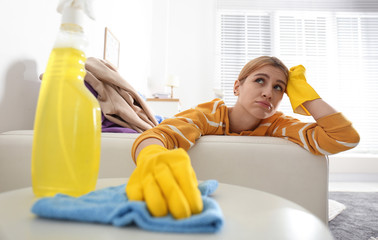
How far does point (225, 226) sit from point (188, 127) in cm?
54

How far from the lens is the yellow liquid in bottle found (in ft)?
1.25

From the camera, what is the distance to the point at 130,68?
2973 millimetres

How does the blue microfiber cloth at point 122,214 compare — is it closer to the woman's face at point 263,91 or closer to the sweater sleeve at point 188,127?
the sweater sleeve at point 188,127

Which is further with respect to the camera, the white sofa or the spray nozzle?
the white sofa

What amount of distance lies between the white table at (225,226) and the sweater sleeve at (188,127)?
1.24 feet

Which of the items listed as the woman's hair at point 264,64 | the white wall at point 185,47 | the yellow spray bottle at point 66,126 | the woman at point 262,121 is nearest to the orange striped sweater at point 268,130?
the woman at point 262,121

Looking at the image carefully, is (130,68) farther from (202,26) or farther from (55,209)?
(55,209)

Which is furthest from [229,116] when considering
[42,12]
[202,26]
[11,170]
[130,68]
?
[202,26]

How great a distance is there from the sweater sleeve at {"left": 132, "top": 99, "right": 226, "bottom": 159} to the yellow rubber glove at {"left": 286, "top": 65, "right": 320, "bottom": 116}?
0.27 meters

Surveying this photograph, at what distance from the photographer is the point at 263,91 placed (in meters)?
1.00

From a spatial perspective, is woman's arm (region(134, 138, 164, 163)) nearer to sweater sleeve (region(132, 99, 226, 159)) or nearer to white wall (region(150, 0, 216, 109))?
sweater sleeve (region(132, 99, 226, 159))

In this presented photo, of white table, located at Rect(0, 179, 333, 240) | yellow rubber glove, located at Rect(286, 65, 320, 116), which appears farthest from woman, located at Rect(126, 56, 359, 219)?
white table, located at Rect(0, 179, 333, 240)

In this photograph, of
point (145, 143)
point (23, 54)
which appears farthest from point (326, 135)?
point (23, 54)

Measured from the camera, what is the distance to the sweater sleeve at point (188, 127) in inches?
30.0
